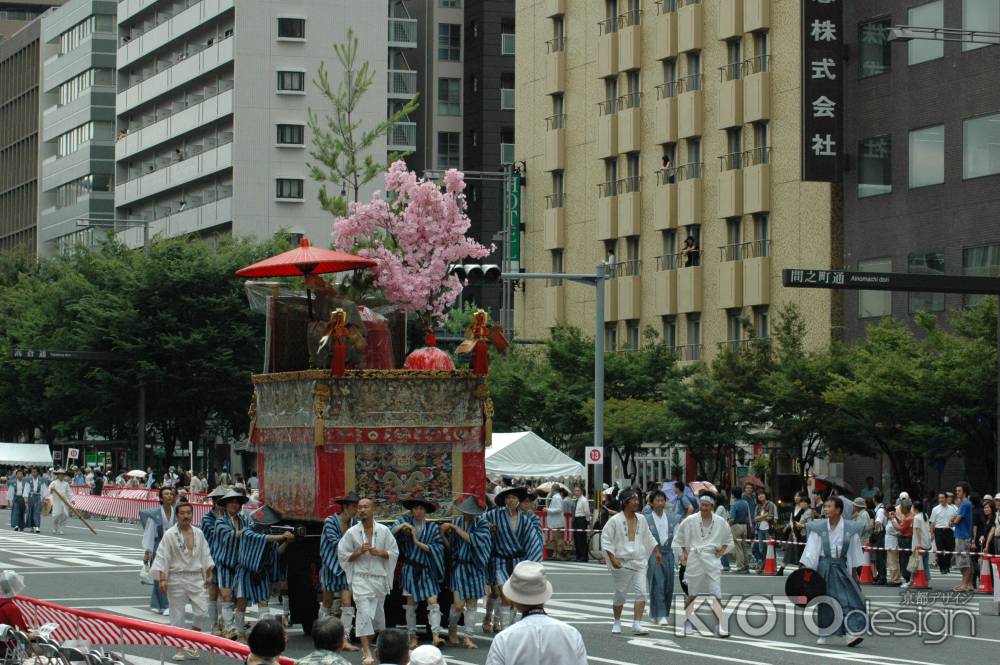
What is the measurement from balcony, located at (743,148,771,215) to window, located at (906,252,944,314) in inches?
255

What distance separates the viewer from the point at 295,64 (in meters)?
87.5

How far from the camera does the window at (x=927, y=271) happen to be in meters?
48.8

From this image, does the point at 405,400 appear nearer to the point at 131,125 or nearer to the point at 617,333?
the point at 617,333

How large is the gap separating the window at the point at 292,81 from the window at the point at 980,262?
45547mm

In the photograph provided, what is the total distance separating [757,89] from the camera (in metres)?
55.3

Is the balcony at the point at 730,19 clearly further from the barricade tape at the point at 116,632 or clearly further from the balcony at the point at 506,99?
the barricade tape at the point at 116,632

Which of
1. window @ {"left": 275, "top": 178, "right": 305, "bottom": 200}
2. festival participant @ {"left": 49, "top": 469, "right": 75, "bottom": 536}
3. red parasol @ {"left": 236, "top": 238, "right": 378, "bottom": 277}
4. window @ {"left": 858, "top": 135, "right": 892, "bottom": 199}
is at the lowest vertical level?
festival participant @ {"left": 49, "top": 469, "right": 75, "bottom": 536}

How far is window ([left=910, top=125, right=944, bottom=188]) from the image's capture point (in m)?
49.2

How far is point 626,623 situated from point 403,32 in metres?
67.2

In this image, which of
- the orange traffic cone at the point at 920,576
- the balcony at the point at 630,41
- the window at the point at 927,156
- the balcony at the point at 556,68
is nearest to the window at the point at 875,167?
the window at the point at 927,156

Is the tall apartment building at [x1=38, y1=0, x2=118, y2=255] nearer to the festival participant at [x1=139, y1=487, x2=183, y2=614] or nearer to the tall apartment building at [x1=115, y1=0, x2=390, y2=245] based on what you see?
the tall apartment building at [x1=115, y1=0, x2=390, y2=245]

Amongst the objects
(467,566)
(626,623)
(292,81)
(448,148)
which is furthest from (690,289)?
(467,566)

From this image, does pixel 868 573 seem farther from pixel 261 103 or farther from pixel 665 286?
pixel 261 103

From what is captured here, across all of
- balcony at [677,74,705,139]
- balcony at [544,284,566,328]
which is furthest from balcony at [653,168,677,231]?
balcony at [544,284,566,328]
